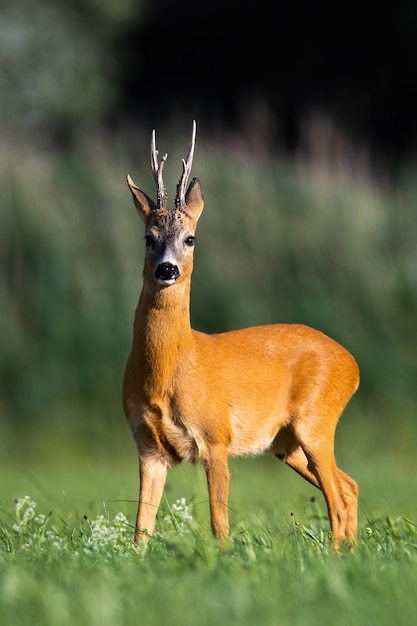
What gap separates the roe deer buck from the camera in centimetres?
681

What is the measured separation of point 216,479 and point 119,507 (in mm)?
2154

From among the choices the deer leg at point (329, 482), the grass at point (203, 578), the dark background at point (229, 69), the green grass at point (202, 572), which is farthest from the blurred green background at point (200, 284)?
the dark background at point (229, 69)

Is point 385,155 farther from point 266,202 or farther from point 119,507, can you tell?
point 119,507

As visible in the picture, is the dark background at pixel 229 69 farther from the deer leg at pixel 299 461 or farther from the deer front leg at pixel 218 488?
the deer front leg at pixel 218 488

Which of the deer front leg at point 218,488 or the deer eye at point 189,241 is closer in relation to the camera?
the deer front leg at point 218,488

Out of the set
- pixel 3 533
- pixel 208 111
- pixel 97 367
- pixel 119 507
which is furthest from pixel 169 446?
pixel 208 111

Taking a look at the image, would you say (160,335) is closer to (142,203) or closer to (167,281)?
(167,281)

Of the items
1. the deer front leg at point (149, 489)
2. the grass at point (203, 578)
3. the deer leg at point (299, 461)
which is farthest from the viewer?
the deer leg at point (299, 461)

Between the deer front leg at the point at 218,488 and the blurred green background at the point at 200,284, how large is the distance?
14.5ft

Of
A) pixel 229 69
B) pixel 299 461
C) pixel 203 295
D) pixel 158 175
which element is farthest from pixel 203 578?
pixel 229 69

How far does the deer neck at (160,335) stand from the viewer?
6820mm

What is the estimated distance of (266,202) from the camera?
591 inches

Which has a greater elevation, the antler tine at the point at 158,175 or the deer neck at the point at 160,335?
the antler tine at the point at 158,175

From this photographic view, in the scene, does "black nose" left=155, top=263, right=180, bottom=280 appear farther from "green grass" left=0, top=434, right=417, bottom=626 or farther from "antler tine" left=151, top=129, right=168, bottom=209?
"green grass" left=0, top=434, right=417, bottom=626
